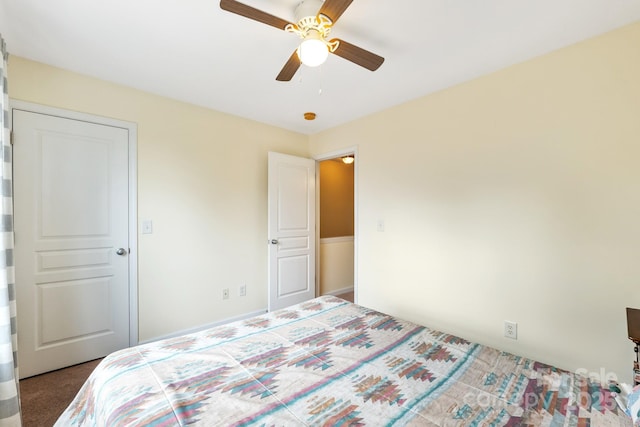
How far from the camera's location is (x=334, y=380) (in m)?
1.09

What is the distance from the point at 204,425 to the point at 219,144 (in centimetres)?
262

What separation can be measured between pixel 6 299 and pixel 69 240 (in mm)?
881

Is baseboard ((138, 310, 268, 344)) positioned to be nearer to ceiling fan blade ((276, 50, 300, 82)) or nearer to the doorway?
the doorway

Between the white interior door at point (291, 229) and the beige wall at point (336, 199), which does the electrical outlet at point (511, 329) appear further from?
the beige wall at point (336, 199)

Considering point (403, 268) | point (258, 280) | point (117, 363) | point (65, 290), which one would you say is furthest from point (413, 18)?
point (65, 290)

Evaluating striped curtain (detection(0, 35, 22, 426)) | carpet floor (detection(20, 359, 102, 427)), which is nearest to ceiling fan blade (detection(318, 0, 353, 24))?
striped curtain (detection(0, 35, 22, 426))

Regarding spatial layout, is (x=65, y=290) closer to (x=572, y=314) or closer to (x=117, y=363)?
(x=117, y=363)

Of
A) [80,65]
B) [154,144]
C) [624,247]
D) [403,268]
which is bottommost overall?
[403,268]

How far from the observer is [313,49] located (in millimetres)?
1375

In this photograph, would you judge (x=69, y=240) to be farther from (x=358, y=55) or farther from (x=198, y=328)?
(x=358, y=55)

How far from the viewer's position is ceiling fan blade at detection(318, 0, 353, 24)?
119 centimetres

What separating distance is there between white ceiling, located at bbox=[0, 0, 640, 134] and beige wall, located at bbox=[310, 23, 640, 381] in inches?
9.4

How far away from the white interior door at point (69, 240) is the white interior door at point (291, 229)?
4.68ft

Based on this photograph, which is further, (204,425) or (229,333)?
(229,333)
